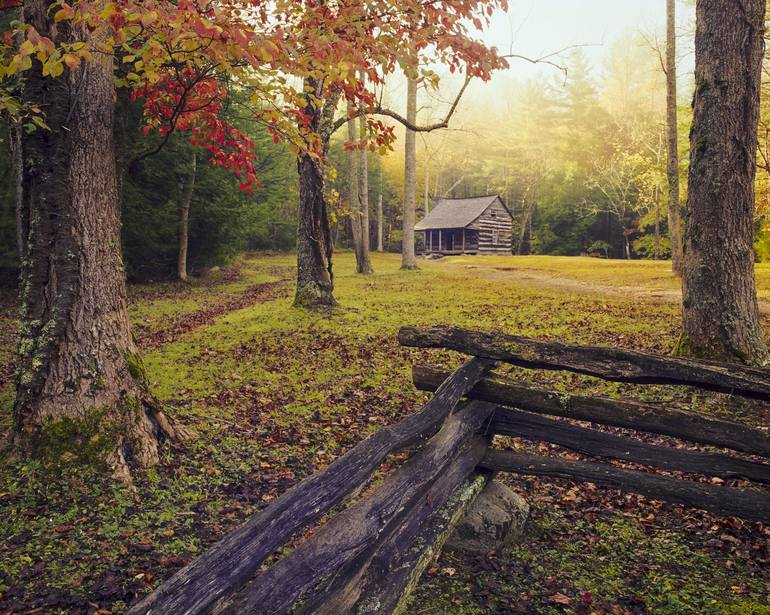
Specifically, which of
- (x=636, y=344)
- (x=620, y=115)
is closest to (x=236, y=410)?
(x=636, y=344)

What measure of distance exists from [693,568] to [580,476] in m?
0.97

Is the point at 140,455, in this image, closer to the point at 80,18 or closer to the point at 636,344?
the point at 80,18

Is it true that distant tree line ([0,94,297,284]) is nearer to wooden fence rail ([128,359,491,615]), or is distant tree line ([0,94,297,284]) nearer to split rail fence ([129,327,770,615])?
split rail fence ([129,327,770,615])

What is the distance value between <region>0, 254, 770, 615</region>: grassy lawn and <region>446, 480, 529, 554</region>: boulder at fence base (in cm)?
12

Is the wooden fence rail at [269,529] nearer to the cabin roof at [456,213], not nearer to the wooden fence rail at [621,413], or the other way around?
the wooden fence rail at [621,413]

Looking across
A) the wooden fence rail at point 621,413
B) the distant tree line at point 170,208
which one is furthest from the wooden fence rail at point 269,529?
the distant tree line at point 170,208

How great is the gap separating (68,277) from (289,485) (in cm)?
267

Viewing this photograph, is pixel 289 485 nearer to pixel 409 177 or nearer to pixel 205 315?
pixel 205 315

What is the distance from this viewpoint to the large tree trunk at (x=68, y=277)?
4.46 metres

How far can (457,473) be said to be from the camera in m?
4.19

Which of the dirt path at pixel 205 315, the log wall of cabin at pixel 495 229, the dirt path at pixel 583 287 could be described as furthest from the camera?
the log wall of cabin at pixel 495 229

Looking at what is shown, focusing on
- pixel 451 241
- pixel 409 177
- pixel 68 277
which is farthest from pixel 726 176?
pixel 451 241

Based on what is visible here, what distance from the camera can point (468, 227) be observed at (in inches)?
1779

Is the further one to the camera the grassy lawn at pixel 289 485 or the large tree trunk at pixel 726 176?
the large tree trunk at pixel 726 176
